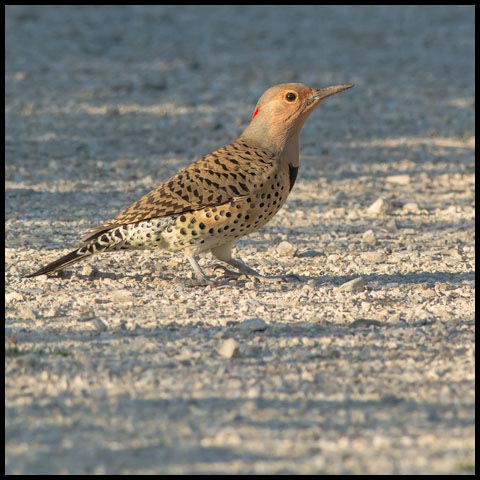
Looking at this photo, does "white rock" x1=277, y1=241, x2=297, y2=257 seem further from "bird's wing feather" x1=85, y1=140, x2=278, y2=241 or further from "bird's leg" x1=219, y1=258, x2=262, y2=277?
"bird's wing feather" x1=85, y1=140, x2=278, y2=241

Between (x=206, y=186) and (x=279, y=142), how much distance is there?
58cm

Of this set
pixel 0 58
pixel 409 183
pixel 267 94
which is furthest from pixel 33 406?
pixel 0 58

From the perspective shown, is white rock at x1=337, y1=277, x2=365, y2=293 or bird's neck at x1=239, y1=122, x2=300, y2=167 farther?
bird's neck at x1=239, y1=122, x2=300, y2=167

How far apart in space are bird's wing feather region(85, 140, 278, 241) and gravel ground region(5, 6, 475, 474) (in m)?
0.41

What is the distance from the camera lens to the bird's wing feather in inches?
258

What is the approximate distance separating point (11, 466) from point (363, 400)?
1445mm

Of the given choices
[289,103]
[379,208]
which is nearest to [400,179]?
[379,208]

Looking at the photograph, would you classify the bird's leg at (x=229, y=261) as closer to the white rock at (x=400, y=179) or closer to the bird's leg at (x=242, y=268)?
the bird's leg at (x=242, y=268)

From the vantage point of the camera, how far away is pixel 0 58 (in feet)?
46.4

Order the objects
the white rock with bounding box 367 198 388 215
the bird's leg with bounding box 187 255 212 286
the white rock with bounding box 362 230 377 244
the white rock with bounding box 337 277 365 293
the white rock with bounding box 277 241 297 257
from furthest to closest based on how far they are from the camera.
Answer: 1. the white rock with bounding box 367 198 388 215
2. the white rock with bounding box 362 230 377 244
3. the white rock with bounding box 277 241 297 257
4. the bird's leg with bounding box 187 255 212 286
5. the white rock with bounding box 337 277 365 293

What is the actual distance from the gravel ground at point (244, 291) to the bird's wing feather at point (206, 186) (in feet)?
1.35

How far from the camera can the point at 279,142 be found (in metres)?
6.89

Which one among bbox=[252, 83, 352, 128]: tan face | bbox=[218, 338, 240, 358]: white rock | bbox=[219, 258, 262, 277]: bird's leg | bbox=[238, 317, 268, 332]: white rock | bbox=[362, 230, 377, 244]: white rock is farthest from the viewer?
bbox=[362, 230, 377, 244]: white rock

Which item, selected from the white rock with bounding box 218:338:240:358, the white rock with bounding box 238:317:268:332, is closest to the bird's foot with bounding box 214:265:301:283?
the white rock with bounding box 238:317:268:332
